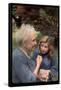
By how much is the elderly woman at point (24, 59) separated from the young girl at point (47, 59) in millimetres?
44

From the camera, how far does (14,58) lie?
2.04m

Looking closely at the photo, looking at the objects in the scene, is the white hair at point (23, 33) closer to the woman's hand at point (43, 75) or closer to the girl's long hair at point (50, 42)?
the girl's long hair at point (50, 42)

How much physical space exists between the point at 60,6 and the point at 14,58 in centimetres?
55

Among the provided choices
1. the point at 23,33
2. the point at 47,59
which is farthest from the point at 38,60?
the point at 23,33

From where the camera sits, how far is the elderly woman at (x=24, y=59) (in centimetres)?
204

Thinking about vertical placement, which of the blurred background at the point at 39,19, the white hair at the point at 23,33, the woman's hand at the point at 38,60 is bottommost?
the woman's hand at the point at 38,60

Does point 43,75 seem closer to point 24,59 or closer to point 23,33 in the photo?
point 24,59

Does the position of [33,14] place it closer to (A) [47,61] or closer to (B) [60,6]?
(B) [60,6]

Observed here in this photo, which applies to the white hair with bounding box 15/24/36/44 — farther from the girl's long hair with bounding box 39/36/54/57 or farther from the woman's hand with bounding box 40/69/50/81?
the woman's hand with bounding box 40/69/50/81

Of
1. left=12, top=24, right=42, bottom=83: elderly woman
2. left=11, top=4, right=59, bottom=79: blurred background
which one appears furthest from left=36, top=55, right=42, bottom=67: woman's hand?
left=11, top=4, right=59, bottom=79: blurred background

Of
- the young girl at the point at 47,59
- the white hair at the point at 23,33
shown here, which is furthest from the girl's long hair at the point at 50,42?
the white hair at the point at 23,33

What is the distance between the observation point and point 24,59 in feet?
6.75

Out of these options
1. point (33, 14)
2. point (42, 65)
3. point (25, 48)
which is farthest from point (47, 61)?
point (33, 14)

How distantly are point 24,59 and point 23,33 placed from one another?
0.63 ft
